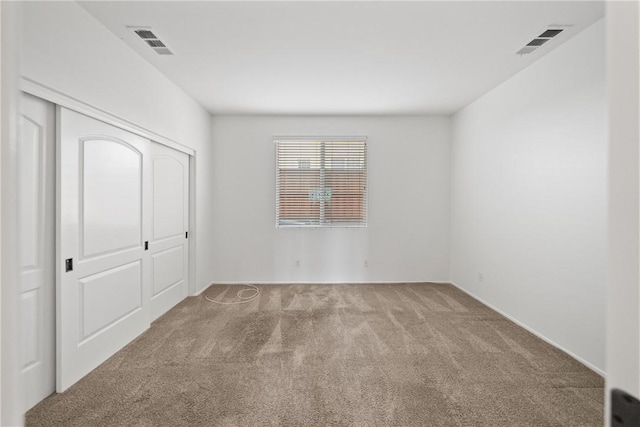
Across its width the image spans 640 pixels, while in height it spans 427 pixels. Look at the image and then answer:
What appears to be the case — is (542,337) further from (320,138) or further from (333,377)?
(320,138)

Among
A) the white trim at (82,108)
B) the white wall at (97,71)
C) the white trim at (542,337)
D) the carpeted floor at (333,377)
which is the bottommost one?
the carpeted floor at (333,377)

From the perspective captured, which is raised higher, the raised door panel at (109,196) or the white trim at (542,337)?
the raised door panel at (109,196)

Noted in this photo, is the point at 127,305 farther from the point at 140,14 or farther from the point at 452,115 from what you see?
the point at 452,115

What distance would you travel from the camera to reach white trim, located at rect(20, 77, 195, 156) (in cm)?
190

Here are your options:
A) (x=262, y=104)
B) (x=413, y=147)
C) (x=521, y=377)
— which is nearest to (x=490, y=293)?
(x=521, y=377)

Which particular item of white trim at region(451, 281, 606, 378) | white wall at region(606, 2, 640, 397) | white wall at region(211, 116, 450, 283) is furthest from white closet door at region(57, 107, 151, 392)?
white trim at region(451, 281, 606, 378)

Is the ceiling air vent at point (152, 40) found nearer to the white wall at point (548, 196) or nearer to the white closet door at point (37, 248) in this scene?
the white closet door at point (37, 248)

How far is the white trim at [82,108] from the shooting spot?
1895 millimetres

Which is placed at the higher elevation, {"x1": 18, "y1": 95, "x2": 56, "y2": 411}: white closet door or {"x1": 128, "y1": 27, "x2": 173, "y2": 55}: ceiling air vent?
{"x1": 128, "y1": 27, "x2": 173, "y2": 55}: ceiling air vent

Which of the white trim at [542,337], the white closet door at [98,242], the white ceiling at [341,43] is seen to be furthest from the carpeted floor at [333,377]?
the white ceiling at [341,43]

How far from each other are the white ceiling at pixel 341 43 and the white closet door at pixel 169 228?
3.38ft

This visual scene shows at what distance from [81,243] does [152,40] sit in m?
1.92

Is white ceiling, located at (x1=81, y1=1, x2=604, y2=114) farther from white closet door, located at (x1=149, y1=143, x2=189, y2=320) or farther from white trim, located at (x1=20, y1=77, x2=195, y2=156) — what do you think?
white closet door, located at (x1=149, y1=143, x2=189, y2=320)

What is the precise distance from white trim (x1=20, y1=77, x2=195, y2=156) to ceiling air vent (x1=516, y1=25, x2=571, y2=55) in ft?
12.1
